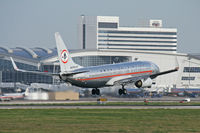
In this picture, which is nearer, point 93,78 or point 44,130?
point 44,130

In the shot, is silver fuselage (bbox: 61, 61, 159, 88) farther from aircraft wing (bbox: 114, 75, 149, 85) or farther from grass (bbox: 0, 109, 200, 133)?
grass (bbox: 0, 109, 200, 133)

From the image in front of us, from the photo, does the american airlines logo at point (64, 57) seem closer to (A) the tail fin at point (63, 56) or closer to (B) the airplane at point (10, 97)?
(A) the tail fin at point (63, 56)

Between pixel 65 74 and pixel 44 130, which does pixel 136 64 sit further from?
pixel 44 130

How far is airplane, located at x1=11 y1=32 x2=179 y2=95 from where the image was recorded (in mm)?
78250

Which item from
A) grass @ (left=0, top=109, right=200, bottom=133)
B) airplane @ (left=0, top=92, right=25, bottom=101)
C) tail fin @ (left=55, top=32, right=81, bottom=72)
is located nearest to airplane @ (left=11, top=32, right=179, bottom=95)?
tail fin @ (left=55, top=32, right=81, bottom=72)

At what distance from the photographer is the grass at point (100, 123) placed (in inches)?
2104

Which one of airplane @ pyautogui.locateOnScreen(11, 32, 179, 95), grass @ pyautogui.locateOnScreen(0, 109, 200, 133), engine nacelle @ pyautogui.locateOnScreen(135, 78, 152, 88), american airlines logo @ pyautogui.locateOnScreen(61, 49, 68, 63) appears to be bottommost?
grass @ pyautogui.locateOnScreen(0, 109, 200, 133)

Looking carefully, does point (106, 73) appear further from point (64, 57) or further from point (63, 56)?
point (63, 56)

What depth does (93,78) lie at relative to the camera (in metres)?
79.8

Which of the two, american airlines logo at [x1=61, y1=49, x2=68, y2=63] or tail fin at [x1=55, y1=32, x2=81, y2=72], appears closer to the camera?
tail fin at [x1=55, y1=32, x2=81, y2=72]

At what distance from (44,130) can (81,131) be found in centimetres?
414

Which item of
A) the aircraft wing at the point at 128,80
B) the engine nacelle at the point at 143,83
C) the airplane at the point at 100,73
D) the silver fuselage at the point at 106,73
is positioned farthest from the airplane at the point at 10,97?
the engine nacelle at the point at 143,83

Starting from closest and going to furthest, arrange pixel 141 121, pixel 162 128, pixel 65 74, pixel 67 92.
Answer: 1. pixel 162 128
2. pixel 141 121
3. pixel 65 74
4. pixel 67 92

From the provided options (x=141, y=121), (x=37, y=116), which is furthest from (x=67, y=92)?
(x=141, y=121)
